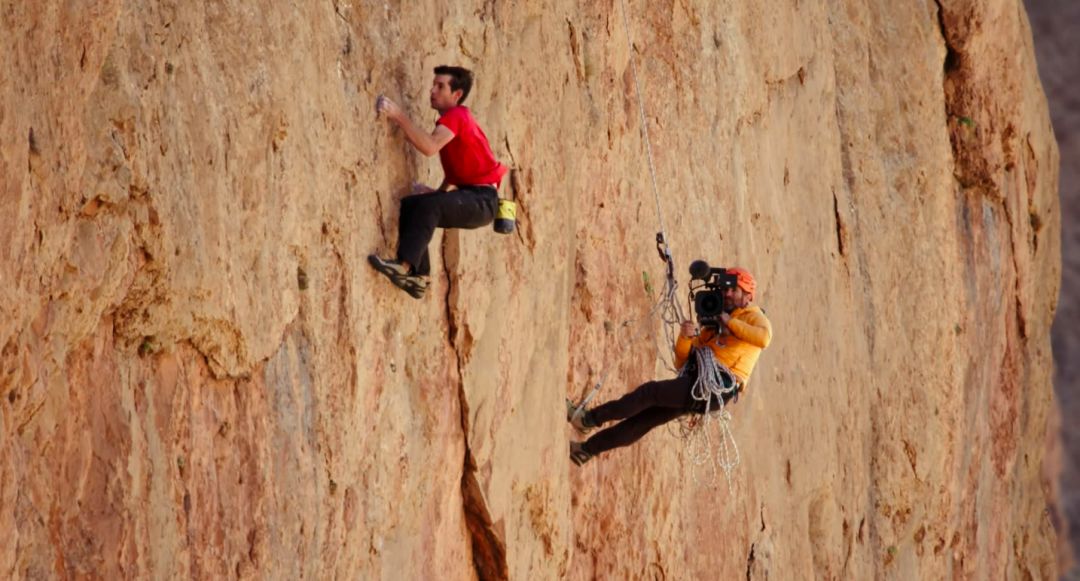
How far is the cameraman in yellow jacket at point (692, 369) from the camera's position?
12148 mm

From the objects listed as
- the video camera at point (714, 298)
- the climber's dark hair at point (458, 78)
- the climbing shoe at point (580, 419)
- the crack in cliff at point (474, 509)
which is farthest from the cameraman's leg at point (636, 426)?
the climber's dark hair at point (458, 78)

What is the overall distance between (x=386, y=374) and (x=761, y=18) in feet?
24.6

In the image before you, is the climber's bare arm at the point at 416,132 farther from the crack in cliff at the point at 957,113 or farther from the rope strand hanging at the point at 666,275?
the crack in cliff at the point at 957,113

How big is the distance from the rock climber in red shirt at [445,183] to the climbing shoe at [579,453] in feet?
8.38

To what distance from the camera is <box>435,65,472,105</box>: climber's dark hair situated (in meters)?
10.5

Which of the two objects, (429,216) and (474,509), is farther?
(474,509)

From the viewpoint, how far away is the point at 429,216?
10.3 m

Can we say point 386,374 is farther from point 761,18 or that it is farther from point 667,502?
point 761,18

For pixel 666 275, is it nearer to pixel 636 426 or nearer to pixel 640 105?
pixel 640 105

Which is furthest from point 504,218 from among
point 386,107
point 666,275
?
point 666,275

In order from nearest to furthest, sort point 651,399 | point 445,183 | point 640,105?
point 445,183, point 651,399, point 640,105

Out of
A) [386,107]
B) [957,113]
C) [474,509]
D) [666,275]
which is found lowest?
[474,509]

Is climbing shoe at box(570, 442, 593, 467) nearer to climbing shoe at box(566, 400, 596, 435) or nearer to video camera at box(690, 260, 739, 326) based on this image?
climbing shoe at box(566, 400, 596, 435)

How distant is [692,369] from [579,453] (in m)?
1.08
